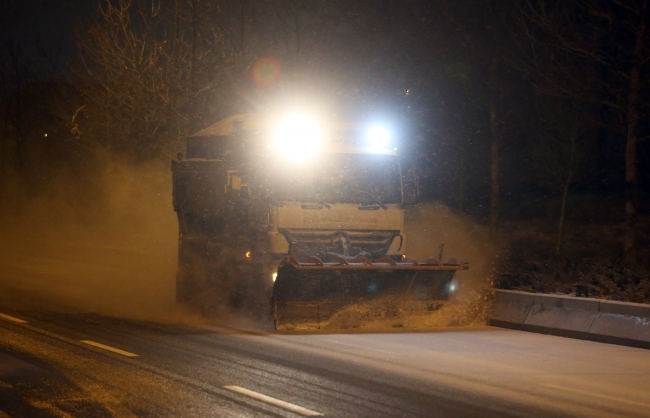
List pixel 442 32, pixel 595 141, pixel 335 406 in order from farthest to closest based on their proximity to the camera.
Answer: pixel 595 141 < pixel 442 32 < pixel 335 406

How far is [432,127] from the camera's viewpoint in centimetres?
2433

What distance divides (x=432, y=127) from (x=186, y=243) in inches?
480

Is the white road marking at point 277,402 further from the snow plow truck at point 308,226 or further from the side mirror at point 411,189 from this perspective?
the side mirror at point 411,189

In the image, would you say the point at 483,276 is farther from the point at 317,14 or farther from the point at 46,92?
the point at 46,92

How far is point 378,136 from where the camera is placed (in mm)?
12844

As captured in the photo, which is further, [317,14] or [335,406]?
[317,14]

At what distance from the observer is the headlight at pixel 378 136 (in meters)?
12.8

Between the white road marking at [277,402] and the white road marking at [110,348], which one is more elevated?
the white road marking at [277,402]

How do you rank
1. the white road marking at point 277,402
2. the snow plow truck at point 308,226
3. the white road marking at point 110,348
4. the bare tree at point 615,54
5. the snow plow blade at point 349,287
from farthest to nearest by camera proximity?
1. the bare tree at point 615,54
2. the snow plow truck at point 308,226
3. the snow plow blade at point 349,287
4. the white road marking at point 110,348
5. the white road marking at point 277,402

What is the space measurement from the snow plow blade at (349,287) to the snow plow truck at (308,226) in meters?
0.01

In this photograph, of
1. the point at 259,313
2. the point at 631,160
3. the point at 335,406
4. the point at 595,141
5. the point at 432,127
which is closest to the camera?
the point at 335,406

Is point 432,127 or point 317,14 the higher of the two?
point 317,14

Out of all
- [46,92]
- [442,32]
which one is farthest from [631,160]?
[46,92]

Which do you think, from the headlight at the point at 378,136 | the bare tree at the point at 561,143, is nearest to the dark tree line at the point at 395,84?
the bare tree at the point at 561,143
